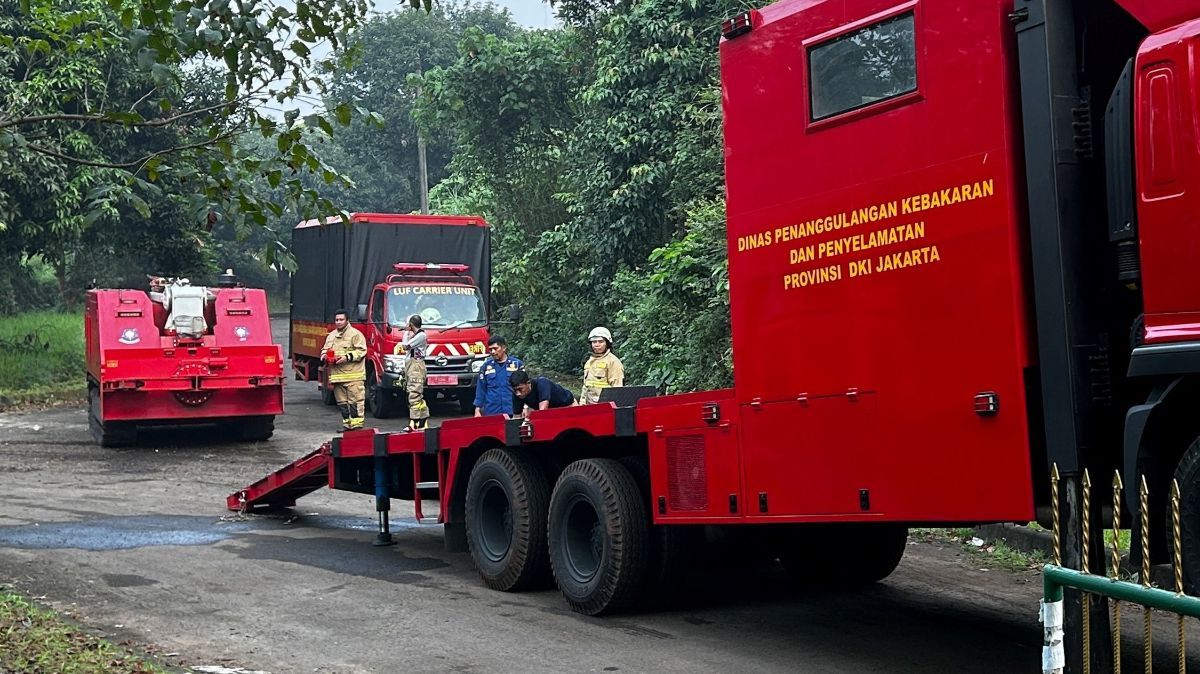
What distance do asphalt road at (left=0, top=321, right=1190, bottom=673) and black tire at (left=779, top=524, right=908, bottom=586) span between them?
0.17 m

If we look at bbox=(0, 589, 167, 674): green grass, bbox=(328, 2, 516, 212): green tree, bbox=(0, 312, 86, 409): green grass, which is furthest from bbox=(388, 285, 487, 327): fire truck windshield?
bbox=(328, 2, 516, 212): green tree

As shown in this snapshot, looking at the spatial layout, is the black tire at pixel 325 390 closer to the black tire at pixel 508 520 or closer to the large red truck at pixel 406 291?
the large red truck at pixel 406 291

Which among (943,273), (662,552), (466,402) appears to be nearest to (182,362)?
(466,402)

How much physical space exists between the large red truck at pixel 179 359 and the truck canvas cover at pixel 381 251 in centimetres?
374

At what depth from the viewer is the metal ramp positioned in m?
12.5

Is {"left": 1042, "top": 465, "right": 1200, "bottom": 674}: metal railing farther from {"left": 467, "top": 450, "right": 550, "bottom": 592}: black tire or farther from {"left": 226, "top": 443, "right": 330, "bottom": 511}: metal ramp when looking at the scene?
{"left": 226, "top": 443, "right": 330, "bottom": 511}: metal ramp

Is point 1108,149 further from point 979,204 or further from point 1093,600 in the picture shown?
point 1093,600

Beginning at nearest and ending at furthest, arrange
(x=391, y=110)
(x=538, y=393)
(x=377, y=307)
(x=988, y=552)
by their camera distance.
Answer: (x=988, y=552), (x=538, y=393), (x=377, y=307), (x=391, y=110)

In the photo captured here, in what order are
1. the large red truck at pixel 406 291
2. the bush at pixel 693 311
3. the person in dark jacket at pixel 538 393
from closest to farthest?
the person in dark jacket at pixel 538 393
the bush at pixel 693 311
the large red truck at pixel 406 291

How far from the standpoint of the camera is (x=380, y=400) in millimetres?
22812

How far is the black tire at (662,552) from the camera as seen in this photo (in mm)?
8758

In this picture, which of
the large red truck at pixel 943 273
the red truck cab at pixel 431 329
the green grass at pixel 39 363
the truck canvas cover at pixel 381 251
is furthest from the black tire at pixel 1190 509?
the green grass at pixel 39 363

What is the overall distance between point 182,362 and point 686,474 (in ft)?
40.6

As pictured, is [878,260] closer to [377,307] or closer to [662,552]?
[662,552]
